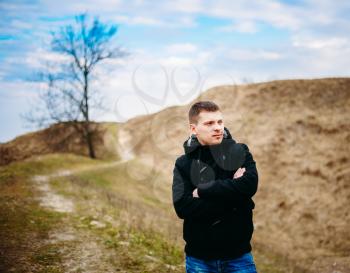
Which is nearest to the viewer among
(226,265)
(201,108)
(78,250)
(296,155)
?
(226,265)

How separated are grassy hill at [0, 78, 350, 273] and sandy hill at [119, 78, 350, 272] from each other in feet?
0.21

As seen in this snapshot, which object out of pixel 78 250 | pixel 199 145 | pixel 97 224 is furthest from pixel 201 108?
pixel 97 224

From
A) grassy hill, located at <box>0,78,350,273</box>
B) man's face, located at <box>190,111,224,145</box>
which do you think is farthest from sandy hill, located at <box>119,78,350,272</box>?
man's face, located at <box>190,111,224,145</box>

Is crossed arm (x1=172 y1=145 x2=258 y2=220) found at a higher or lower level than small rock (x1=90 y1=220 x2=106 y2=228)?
higher

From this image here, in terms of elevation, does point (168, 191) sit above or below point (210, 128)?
below

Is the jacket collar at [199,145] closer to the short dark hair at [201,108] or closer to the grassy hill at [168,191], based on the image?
the short dark hair at [201,108]

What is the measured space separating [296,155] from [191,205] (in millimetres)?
20133

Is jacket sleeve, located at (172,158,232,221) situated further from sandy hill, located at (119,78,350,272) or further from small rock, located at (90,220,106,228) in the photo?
sandy hill, located at (119,78,350,272)

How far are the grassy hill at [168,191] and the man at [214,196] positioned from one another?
2834mm

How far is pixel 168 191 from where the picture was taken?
23.2 m

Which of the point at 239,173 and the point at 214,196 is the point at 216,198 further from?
the point at 239,173

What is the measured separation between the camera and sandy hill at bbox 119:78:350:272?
57.7ft

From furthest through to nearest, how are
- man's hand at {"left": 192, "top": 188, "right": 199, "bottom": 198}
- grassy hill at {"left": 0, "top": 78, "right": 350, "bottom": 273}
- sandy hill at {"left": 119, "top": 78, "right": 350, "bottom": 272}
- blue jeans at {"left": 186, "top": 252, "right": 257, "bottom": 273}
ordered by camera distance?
→ sandy hill at {"left": 119, "top": 78, "right": 350, "bottom": 272}, grassy hill at {"left": 0, "top": 78, "right": 350, "bottom": 273}, man's hand at {"left": 192, "top": 188, "right": 199, "bottom": 198}, blue jeans at {"left": 186, "top": 252, "right": 257, "bottom": 273}

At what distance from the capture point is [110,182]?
20.9m
